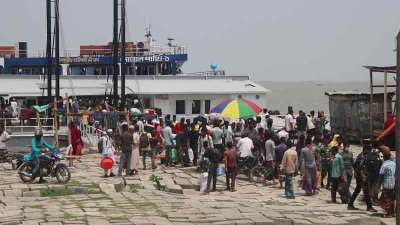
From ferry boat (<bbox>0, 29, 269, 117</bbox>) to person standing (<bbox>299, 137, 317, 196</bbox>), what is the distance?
62.7 feet

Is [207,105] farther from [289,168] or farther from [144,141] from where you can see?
[289,168]

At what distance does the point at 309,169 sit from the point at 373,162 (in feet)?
6.46

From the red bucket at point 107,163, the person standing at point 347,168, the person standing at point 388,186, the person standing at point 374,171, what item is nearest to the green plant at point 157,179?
the red bucket at point 107,163

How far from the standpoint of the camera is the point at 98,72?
4047cm

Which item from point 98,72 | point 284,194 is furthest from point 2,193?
point 98,72

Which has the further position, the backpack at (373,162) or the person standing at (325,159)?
the person standing at (325,159)

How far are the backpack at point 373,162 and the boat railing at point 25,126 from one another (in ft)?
49.1

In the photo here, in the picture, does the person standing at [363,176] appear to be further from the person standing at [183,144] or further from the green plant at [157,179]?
the person standing at [183,144]

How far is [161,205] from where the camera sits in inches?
542

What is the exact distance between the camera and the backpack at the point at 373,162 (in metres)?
13.7

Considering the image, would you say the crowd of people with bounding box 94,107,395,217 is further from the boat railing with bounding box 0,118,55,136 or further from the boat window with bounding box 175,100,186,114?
the boat window with bounding box 175,100,186,114

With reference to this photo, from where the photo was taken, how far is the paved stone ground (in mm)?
12383

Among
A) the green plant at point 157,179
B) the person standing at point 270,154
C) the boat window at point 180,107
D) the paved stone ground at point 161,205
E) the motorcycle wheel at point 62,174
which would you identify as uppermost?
the boat window at point 180,107

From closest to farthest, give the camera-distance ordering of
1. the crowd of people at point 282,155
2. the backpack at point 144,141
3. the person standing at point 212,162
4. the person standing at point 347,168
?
1. the crowd of people at point 282,155
2. the person standing at point 347,168
3. the person standing at point 212,162
4. the backpack at point 144,141
